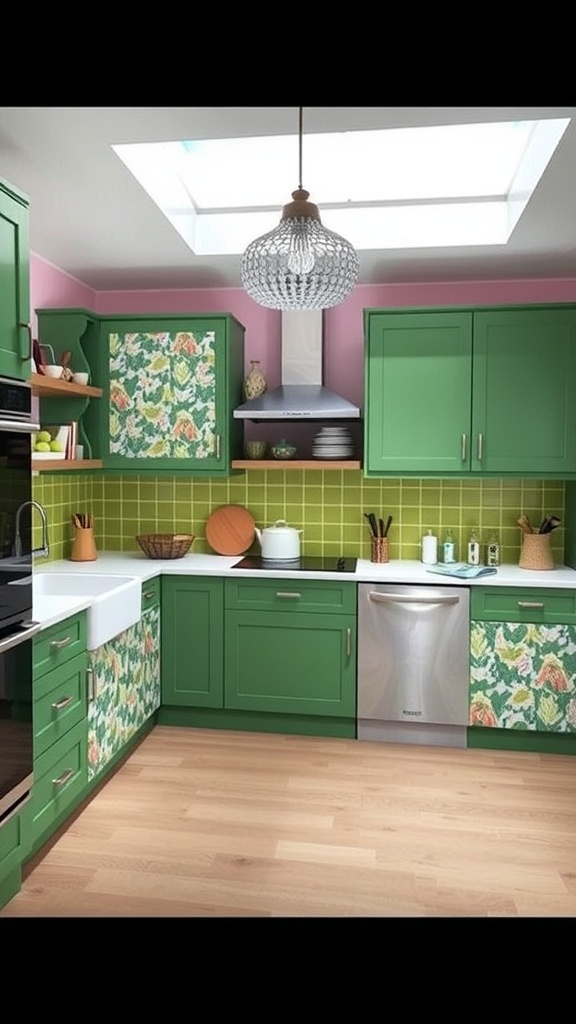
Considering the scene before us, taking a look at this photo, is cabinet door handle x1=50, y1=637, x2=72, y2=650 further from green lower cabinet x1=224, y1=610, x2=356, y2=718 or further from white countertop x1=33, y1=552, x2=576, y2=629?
green lower cabinet x1=224, y1=610, x2=356, y2=718

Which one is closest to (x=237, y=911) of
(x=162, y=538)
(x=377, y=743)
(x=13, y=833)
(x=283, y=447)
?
(x=13, y=833)

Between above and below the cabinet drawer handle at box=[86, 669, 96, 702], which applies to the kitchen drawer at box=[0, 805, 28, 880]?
below

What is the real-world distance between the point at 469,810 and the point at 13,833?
171 cm

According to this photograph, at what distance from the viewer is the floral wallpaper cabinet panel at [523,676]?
3.25m

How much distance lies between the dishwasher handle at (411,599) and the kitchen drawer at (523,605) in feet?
0.35

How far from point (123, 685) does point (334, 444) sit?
63.9 inches

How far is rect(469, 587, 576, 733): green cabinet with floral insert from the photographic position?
3252 millimetres

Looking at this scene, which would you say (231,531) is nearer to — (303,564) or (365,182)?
(303,564)

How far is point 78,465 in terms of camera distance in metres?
3.49

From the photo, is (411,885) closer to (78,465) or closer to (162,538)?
(162,538)

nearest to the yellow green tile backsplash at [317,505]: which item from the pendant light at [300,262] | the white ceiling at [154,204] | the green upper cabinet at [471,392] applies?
the green upper cabinet at [471,392]

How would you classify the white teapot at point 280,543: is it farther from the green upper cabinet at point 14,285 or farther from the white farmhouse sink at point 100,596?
the green upper cabinet at point 14,285

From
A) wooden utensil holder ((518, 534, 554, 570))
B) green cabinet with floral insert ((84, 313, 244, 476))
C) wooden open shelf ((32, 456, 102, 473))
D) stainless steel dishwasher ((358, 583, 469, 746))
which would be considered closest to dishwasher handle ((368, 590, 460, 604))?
stainless steel dishwasher ((358, 583, 469, 746))

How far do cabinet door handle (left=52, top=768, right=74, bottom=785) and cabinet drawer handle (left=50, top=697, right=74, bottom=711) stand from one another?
246 millimetres
